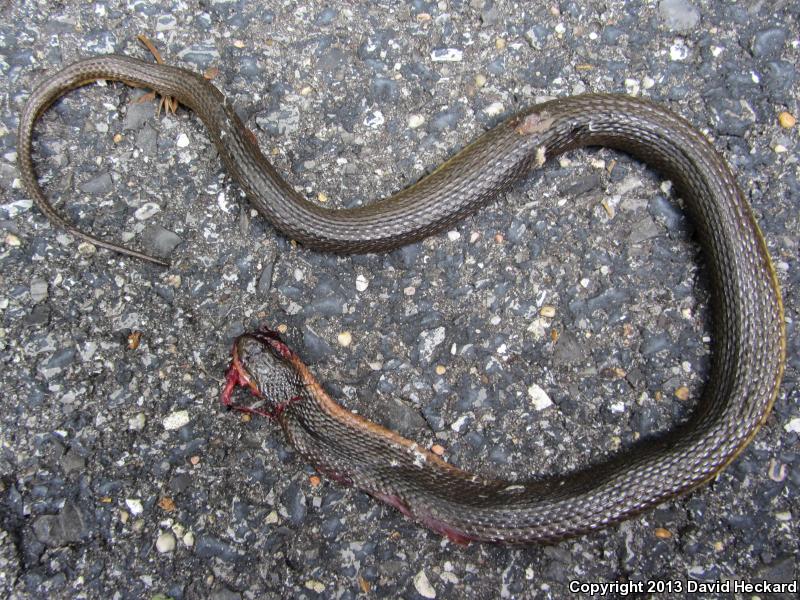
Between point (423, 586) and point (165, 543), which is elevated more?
point (165, 543)

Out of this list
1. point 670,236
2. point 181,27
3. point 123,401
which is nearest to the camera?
point 123,401

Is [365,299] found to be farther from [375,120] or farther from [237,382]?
[375,120]

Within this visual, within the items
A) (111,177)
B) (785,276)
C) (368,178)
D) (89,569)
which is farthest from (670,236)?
(89,569)

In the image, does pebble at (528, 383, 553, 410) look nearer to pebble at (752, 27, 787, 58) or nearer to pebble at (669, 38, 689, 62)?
pebble at (669, 38, 689, 62)

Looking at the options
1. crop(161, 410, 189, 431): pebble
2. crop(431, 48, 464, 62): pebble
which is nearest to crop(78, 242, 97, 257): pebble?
crop(161, 410, 189, 431): pebble

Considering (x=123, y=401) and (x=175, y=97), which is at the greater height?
(x=175, y=97)

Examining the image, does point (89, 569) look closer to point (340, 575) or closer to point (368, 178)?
point (340, 575)

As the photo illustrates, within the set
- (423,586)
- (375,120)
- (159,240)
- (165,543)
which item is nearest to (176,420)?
(165,543)
